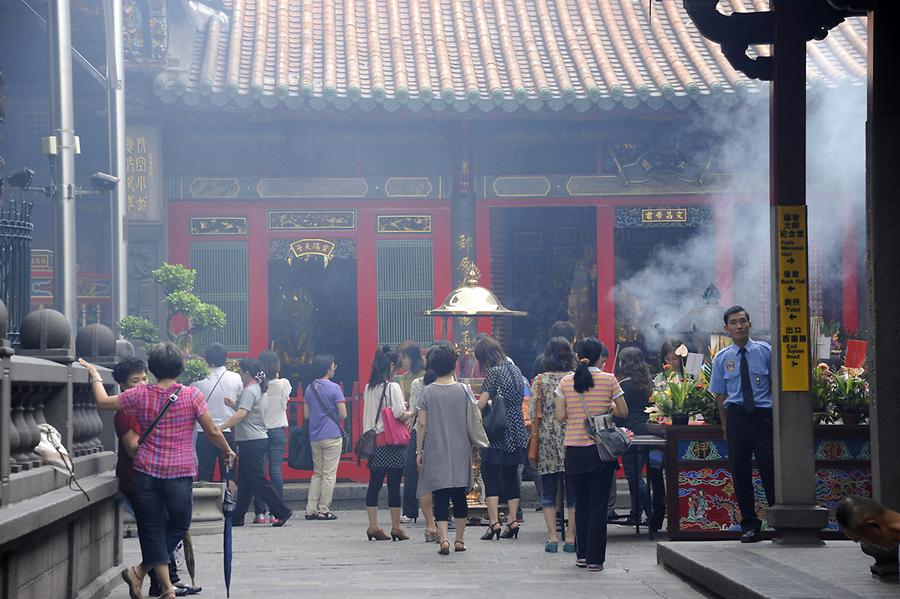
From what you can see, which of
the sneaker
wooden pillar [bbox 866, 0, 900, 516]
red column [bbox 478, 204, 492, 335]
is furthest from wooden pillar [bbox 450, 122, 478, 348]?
wooden pillar [bbox 866, 0, 900, 516]

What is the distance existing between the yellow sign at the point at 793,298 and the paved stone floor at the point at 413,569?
1648mm

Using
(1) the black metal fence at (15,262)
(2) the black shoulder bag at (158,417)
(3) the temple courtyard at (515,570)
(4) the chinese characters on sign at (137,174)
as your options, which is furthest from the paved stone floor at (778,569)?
(4) the chinese characters on sign at (137,174)

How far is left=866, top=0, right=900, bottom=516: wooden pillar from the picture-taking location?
8344 mm

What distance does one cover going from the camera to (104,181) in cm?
1390

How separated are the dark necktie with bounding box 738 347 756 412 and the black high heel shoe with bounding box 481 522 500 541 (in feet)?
9.15

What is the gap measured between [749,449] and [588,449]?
4.42 feet

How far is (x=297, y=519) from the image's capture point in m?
15.6

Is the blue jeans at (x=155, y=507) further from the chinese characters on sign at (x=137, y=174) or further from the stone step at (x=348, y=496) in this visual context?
the chinese characters on sign at (x=137, y=174)

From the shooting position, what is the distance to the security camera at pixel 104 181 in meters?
13.7

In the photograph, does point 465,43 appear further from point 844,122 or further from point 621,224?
point 844,122

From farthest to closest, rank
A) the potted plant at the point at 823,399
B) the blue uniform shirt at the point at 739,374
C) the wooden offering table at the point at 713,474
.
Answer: the potted plant at the point at 823,399, the wooden offering table at the point at 713,474, the blue uniform shirt at the point at 739,374

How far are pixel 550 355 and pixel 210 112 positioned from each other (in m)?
5.85

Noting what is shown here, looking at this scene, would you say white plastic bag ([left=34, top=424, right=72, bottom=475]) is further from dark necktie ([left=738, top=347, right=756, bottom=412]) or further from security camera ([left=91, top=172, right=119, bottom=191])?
security camera ([left=91, top=172, right=119, bottom=191])

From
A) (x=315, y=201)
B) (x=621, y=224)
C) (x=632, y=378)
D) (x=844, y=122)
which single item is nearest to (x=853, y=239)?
(x=844, y=122)
